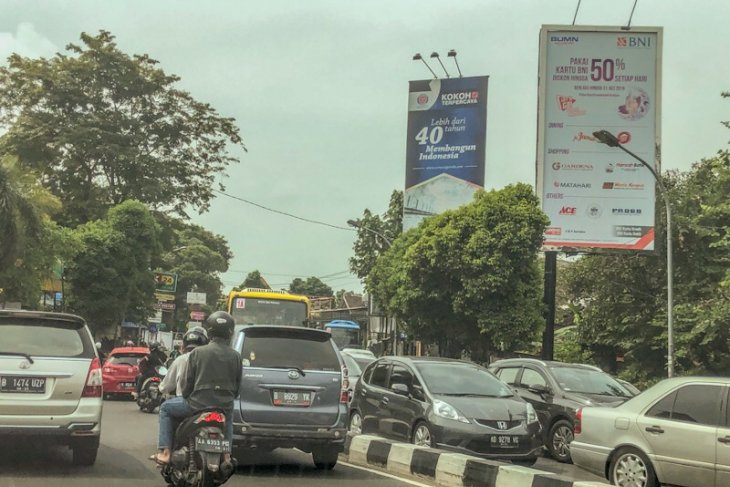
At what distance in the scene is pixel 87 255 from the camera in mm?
32844

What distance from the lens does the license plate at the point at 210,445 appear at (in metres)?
5.95

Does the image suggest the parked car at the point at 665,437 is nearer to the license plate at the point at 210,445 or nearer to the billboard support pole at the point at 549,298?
the license plate at the point at 210,445

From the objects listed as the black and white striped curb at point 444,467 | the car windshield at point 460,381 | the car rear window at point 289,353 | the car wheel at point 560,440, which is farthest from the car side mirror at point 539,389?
the car rear window at point 289,353

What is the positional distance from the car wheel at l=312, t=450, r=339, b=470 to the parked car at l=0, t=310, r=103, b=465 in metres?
2.45

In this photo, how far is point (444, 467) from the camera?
860 centimetres

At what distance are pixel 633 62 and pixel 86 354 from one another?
20.9 meters

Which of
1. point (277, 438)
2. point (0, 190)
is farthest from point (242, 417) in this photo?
point (0, 190)

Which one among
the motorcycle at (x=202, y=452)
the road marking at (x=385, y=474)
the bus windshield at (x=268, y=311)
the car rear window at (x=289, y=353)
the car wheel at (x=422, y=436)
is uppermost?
the bus windshield at (x=268, y=311)

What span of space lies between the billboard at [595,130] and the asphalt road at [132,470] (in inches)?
562

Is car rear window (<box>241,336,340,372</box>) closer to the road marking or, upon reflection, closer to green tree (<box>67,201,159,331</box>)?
the road marking

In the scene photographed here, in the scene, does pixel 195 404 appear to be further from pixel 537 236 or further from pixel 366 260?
pixel 366 260

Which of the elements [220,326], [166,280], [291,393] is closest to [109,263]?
[166,280]

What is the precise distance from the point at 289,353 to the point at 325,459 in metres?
1.33

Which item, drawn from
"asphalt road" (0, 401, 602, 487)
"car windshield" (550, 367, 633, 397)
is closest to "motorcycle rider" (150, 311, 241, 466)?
"asphalt road" (0, 401, 602, 487)
